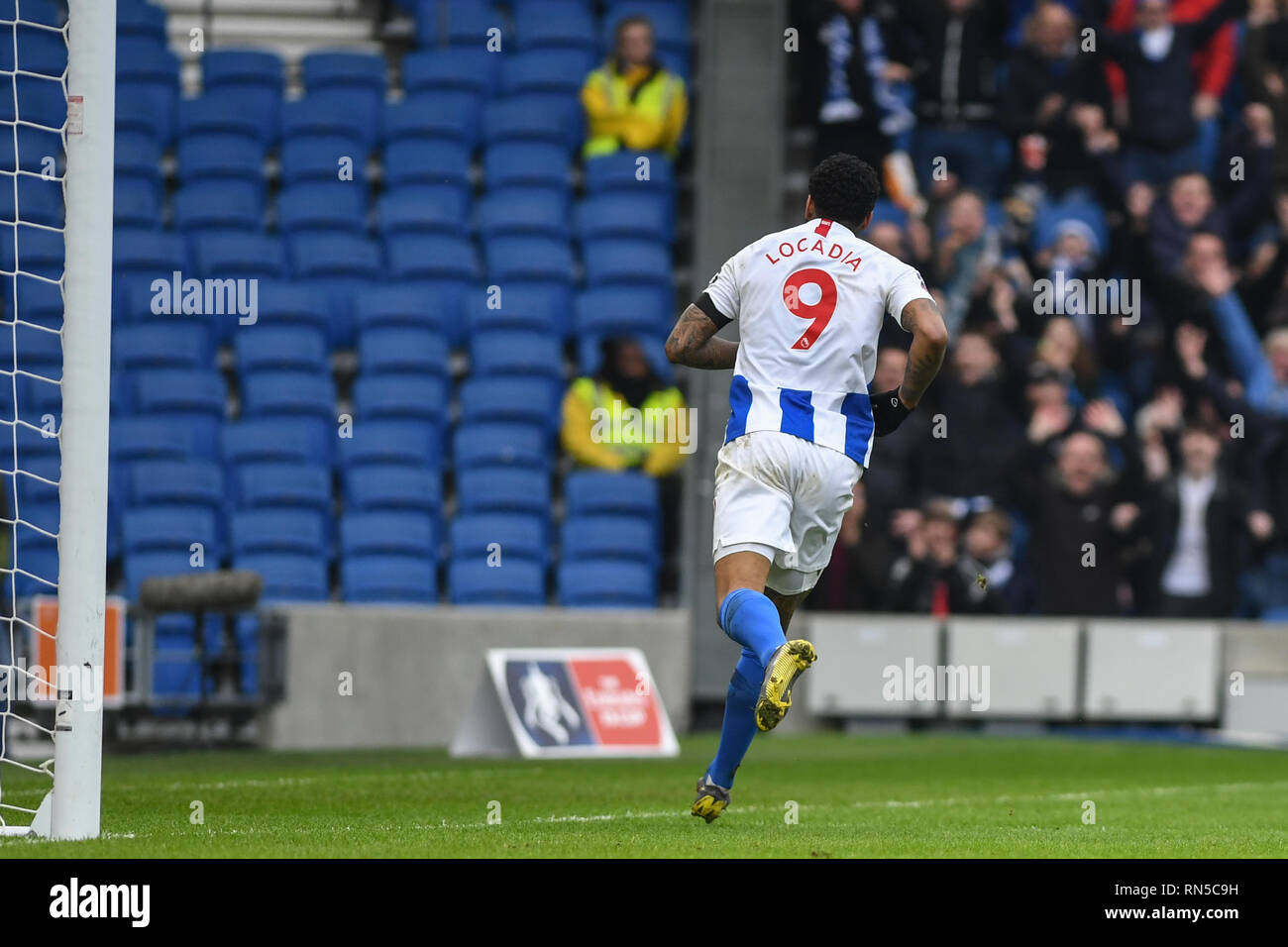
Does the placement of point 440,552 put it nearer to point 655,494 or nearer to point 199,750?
point 655,494

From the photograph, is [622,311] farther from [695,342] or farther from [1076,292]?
[695,342]

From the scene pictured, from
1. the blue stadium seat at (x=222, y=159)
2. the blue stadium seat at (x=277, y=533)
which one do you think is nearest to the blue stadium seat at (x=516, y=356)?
the blue stadium seat at (x=277, y=533)

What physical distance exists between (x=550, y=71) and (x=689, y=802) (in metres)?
9.40

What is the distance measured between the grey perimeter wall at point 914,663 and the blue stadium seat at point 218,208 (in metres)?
3.96

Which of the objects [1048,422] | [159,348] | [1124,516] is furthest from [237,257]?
[1124,516]

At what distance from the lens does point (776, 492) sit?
6539mm

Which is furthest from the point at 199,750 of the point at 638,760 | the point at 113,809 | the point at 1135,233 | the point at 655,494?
the point at 1135,233

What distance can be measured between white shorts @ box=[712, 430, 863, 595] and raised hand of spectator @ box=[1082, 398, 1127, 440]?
870 cm

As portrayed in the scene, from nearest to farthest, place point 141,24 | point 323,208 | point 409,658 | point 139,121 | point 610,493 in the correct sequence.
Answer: point 409,658 → point 610,493 → point 323,208 → point 139,121 → point 141,24

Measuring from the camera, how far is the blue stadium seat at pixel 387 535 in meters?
14.6

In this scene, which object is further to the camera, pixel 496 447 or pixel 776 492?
pixel 496 447

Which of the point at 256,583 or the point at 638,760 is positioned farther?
the point at 256,583
